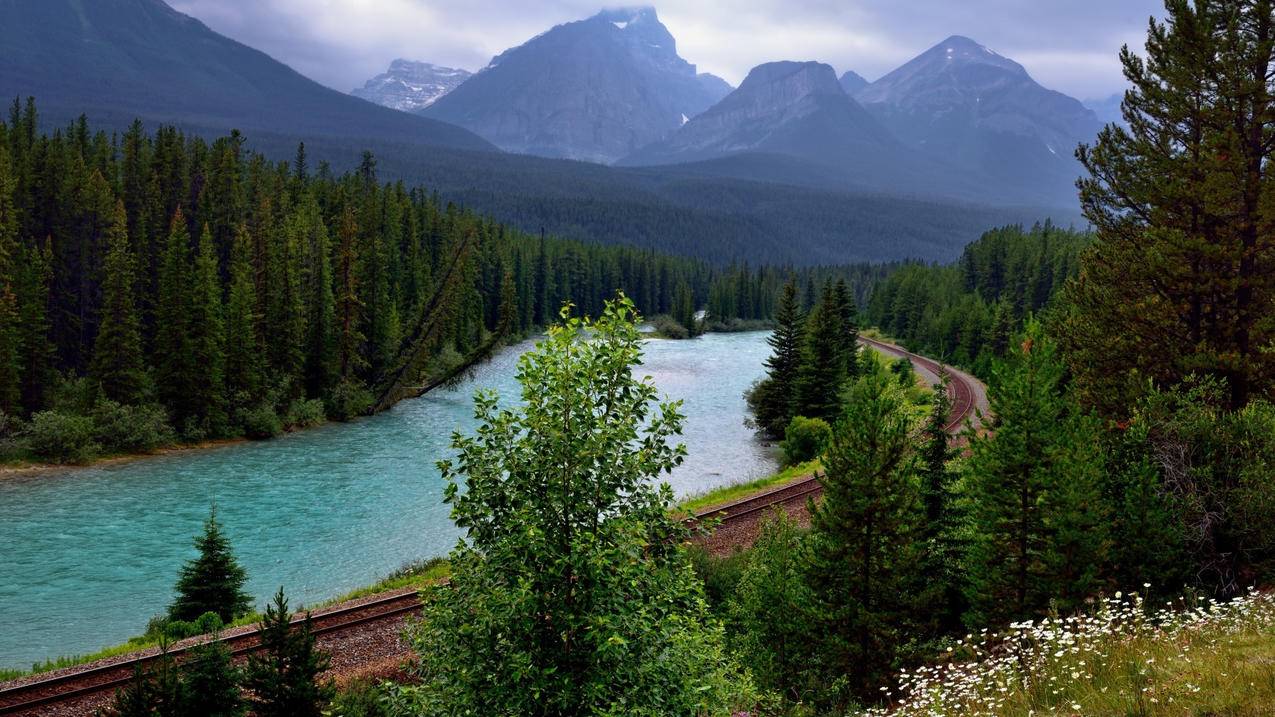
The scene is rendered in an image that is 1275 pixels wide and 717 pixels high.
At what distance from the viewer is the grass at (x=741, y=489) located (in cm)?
3619

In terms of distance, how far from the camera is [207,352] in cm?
5316

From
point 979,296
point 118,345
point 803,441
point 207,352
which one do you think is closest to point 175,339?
point 207,352

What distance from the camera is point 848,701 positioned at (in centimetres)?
1744

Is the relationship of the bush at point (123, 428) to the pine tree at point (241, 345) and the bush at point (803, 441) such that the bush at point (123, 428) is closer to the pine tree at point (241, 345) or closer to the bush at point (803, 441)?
the pine tree at point (241, 345)

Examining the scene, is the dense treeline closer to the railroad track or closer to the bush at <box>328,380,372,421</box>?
the bush at <box>328,380,372,421</box>

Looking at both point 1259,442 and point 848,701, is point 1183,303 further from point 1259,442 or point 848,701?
point 848,701

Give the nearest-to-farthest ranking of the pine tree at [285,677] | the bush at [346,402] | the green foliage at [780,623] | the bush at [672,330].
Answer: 1. the pine tree at [285,677]
2. the green foliage at [780,623]
3. the bush at [346,402]
4. the bush at [672,330]

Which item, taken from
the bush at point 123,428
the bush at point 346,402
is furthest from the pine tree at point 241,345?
the bush at point 123,428

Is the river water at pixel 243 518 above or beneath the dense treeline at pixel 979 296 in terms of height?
beneath

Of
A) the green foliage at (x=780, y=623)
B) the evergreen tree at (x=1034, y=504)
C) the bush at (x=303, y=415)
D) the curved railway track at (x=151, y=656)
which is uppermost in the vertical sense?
the evergreen tree at (x=1034, y=504)

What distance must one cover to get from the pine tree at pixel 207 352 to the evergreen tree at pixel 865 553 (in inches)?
1868

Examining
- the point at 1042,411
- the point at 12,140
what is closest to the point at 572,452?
the point at 1042,411

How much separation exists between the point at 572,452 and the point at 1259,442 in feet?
54.5

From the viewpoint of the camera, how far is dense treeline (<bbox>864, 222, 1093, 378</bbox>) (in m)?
96.6
